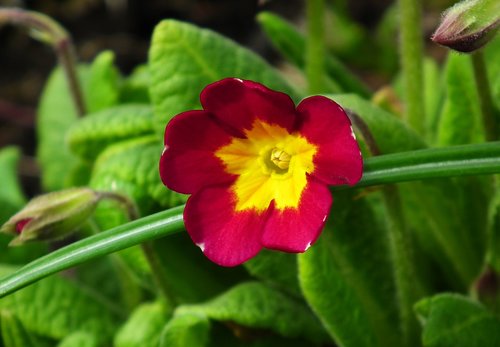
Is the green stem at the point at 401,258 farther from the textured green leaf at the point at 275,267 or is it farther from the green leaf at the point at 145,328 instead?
the green leaf at the point at 145,328

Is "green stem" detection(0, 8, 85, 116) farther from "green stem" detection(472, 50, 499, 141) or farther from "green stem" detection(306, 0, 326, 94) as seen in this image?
"green stem" detection(472, 50, 499, 141)

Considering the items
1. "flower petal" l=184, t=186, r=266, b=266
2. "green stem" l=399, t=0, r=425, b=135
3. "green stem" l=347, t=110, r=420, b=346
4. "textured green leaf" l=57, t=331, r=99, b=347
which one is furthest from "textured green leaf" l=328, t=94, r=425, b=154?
"textured green leaf" l=57, t=331, r=99, b=347

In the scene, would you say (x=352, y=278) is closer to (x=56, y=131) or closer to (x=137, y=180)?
(x=137, y=180)

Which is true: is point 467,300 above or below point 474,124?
below

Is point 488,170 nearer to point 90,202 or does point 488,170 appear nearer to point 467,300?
point 467,300

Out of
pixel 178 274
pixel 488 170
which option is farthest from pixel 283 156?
pixel 178 274

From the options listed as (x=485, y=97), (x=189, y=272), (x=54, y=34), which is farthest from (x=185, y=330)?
(x=54, y=34)
